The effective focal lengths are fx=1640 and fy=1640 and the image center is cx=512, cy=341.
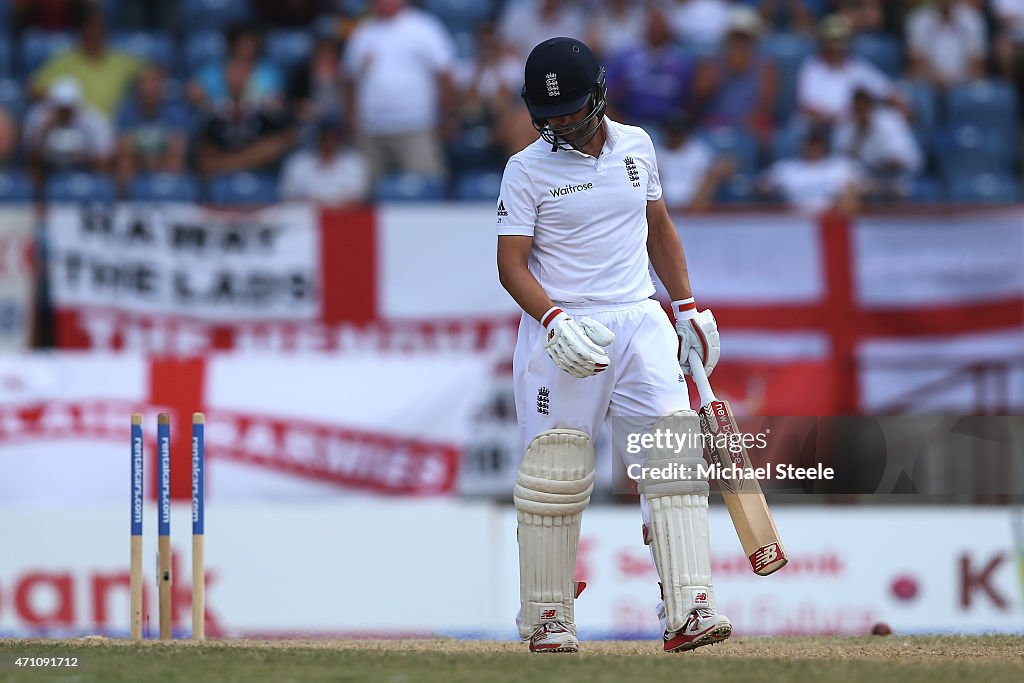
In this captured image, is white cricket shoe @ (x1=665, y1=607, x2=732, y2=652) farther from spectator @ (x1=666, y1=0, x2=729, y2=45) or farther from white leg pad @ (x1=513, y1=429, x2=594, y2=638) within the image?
spectator @ (x1=666, y1=0, x2=729, y2=45)

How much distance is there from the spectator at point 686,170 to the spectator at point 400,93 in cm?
165

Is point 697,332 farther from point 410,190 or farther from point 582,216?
point 410,190

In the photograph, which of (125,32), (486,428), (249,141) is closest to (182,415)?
(486,428)

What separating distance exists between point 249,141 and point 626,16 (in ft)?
10.4

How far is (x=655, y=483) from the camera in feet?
19.3

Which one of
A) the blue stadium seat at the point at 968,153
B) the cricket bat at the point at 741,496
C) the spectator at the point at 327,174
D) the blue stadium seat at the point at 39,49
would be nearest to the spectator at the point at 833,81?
the blue stadium seat at the point at 968,153

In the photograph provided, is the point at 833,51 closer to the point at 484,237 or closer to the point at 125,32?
the point at 484,237

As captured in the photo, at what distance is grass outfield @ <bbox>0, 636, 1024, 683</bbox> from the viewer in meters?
5.21

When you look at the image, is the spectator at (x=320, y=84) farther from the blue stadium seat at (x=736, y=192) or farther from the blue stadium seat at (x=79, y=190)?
the blue stadium seat at (x=736, y=192)

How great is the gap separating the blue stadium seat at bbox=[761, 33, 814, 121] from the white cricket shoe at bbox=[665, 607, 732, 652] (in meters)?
7.30

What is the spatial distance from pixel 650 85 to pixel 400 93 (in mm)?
1823

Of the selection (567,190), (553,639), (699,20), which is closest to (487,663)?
(553,639)

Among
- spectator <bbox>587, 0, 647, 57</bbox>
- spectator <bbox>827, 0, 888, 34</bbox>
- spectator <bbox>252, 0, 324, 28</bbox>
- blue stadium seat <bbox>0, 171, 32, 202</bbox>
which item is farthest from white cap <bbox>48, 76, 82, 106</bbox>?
spectator <bbox>827, 0, 888, 34</bbox>

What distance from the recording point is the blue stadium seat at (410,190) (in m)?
11.2
